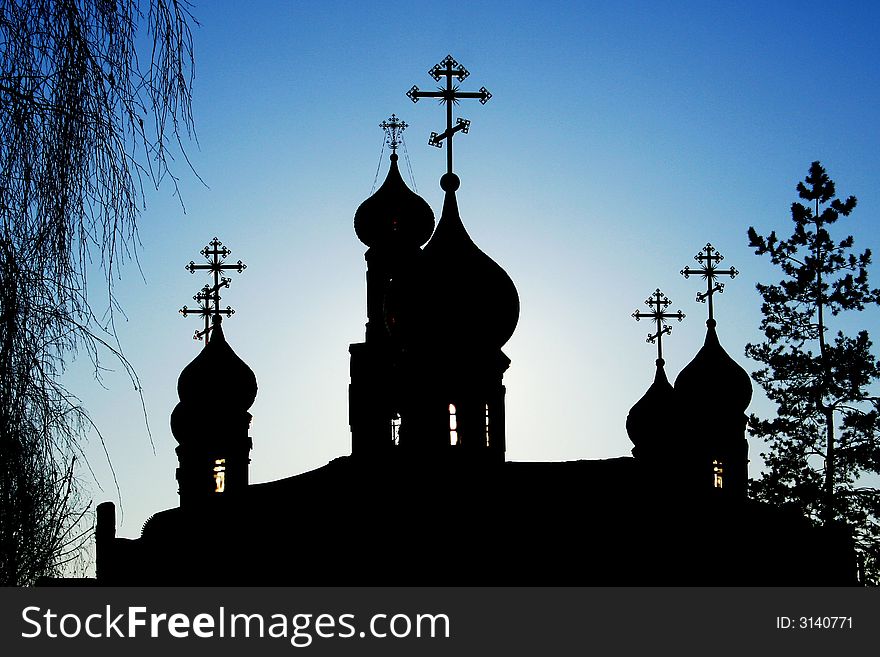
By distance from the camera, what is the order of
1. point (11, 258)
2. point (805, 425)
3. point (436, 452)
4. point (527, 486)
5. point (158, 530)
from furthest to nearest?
1. point (805, 425)
2. point (158, 530)
3. point (527, 486)
4. point (436, 452)
5. point (11, 258)

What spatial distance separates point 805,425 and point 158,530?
16625 mm

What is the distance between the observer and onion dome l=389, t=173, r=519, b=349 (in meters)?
26.2

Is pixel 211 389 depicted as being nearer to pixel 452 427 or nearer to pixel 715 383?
pixel 452 427

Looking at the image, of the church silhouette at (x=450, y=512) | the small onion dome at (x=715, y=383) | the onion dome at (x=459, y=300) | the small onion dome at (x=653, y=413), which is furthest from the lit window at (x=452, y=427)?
the small onion dome at (x=653, y=413)

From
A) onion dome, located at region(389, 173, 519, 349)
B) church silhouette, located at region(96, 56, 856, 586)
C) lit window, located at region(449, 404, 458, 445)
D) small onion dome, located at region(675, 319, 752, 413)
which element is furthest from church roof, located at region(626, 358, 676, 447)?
lit window, located at region(449, 404, 458, 445)

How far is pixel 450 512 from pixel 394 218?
1086 centimetres

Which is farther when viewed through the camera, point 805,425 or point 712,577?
point 805,425

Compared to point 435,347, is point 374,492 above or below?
below

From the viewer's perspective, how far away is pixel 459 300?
86.2ft

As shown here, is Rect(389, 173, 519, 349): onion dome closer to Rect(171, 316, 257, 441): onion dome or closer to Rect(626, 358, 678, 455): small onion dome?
Rect(171, 316, 257, 441): onion dome

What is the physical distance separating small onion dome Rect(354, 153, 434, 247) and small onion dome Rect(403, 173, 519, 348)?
6924mm

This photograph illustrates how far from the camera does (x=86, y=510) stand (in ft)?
21.8
